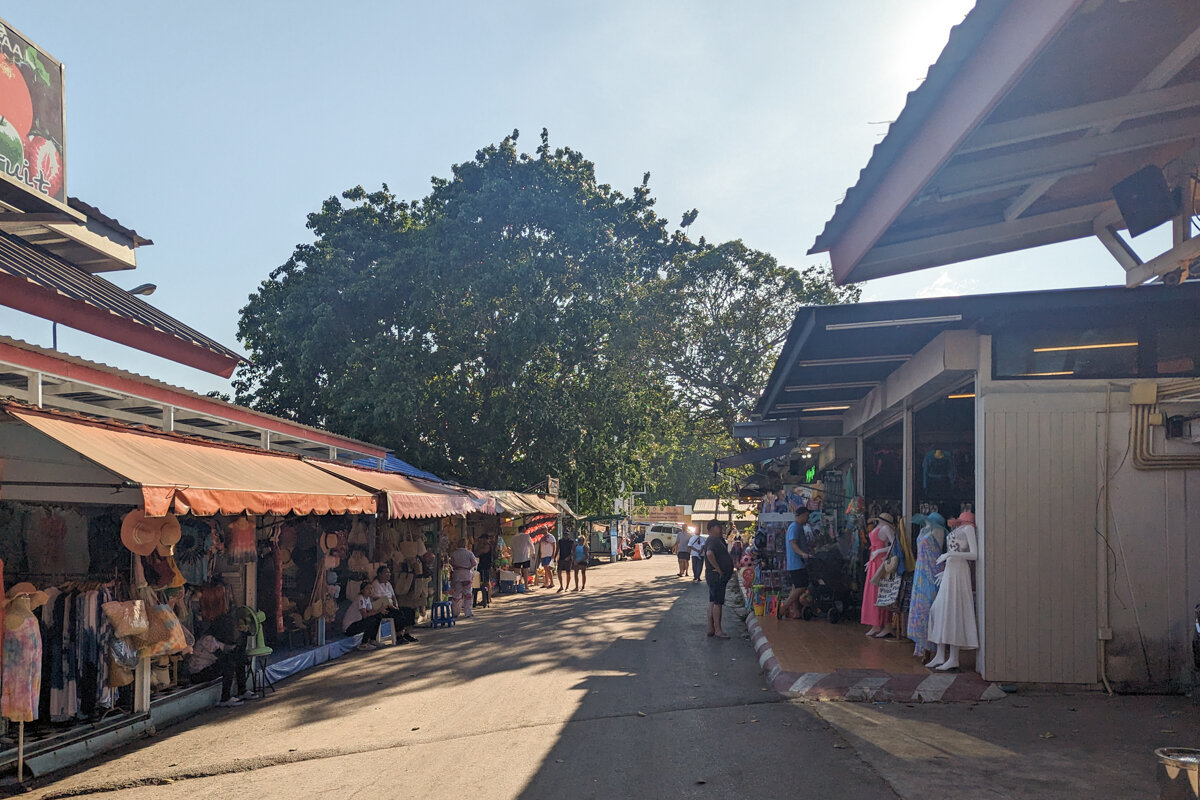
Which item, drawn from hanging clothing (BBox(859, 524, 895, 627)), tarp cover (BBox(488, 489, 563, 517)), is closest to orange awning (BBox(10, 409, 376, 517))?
hanging clothing (BBox(859, 524, 895, 627))

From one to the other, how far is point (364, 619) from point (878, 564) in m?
7.16

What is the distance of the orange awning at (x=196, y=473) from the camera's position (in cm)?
662

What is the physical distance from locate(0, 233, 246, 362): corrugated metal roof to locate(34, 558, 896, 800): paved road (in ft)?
11.7

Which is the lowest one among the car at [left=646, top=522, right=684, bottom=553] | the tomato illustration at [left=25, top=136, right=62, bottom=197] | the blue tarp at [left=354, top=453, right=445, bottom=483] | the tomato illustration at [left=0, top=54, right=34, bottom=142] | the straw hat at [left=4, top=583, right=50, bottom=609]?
the car at [left=646, top=522, right=684, bottom=553]

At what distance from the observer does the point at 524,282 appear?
2431 cm

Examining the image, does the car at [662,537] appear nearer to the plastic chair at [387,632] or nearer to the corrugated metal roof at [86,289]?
the plastic chair at [387,632]

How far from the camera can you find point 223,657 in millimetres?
9320

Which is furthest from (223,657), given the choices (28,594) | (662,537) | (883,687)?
(662,537)

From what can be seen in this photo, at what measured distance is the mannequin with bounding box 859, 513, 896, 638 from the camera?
12297mm

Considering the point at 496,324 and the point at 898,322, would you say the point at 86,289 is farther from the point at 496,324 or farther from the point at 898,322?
the point at 496,324

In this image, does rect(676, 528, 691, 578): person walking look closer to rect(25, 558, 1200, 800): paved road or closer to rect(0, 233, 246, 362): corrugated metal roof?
→ rect(25, 558, 1200, 800): paved road

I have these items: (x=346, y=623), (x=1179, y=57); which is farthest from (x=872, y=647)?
(x=1179, y=57)

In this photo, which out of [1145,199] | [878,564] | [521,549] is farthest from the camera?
[521,549]

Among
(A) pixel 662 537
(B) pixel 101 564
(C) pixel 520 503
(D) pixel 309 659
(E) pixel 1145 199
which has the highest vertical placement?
(E) pixel 1145 199
